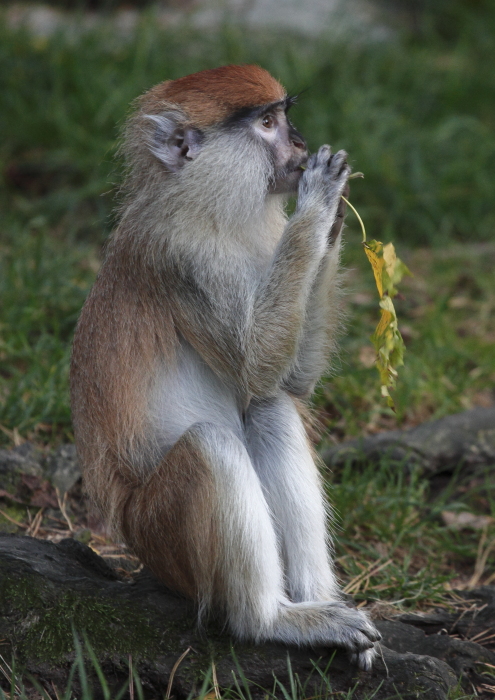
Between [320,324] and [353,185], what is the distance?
379 cm

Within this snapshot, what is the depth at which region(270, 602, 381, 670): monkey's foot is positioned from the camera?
2957 millimetres

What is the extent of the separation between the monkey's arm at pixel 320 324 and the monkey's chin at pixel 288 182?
195 mm

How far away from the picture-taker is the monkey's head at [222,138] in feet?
10.9

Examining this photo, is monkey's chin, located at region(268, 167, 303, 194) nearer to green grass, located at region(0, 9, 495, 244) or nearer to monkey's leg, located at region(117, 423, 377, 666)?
monkey's leg, located at region(117, 423, 377, 666)

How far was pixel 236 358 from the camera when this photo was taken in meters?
3.23

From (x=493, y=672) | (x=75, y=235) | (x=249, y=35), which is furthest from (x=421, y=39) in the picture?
(x=493, y=672)

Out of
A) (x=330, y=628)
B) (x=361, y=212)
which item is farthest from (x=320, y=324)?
(x=361, y=212)

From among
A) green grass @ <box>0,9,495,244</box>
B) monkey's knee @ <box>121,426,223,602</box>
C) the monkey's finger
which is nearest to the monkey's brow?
monkey's knee @ <box>121,426,223,602</box>

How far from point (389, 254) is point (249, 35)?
5602 millimetres

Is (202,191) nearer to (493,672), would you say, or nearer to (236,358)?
(236,358)

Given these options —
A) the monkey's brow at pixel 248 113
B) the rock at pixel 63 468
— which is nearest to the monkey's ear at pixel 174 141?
the monkey's brow at pixel 248 113

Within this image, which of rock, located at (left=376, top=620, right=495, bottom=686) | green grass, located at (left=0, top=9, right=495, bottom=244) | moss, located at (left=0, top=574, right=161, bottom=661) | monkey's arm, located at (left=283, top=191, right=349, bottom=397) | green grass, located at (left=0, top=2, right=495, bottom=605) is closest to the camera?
moss, located at (left=0, top=574, right=161, bottom=661)

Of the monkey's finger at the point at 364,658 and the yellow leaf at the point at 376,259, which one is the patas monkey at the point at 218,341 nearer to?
the monkey's finger at the point at 364,658

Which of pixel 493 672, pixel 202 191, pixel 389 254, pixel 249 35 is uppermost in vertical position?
pixel 249 35
